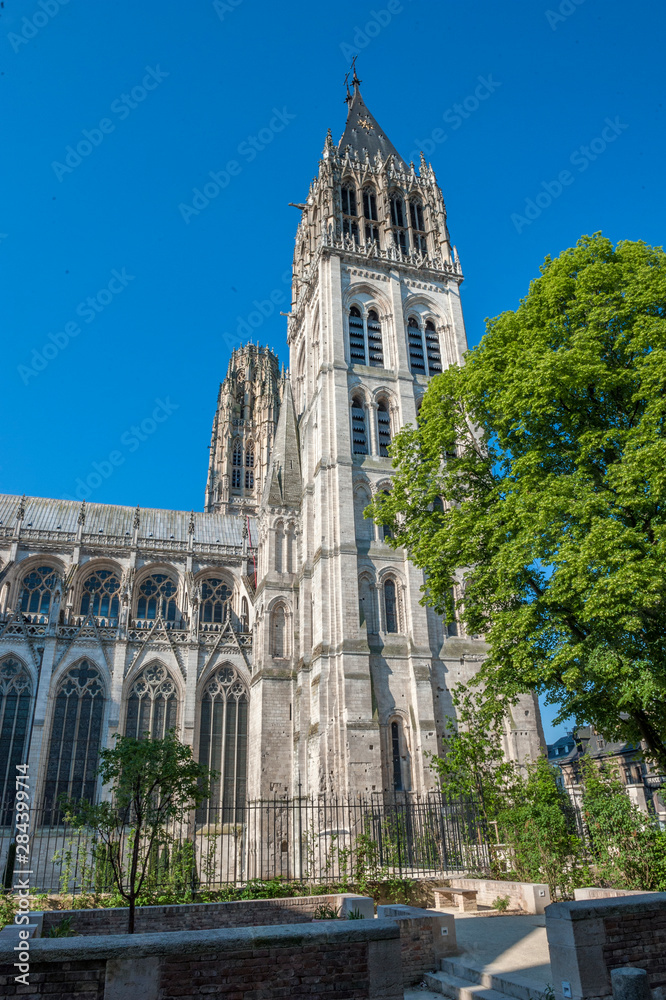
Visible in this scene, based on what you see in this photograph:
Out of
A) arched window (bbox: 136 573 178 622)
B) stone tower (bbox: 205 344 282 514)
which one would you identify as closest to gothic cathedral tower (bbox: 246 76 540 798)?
arched window (bbox: 136 573 178 622)

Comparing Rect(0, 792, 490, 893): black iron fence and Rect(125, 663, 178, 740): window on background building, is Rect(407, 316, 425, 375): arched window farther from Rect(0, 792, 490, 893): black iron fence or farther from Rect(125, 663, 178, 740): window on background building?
Rect(0, 792, 490, 893): black iron fence

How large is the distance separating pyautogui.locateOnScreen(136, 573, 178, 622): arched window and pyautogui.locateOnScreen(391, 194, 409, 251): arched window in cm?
2036

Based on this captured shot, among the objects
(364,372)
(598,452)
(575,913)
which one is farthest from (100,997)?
(364,372)

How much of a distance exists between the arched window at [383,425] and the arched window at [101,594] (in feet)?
48.5

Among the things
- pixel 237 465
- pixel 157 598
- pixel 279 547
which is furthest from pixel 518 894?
pixel 237 465

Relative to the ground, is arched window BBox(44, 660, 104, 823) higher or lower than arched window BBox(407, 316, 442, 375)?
lower

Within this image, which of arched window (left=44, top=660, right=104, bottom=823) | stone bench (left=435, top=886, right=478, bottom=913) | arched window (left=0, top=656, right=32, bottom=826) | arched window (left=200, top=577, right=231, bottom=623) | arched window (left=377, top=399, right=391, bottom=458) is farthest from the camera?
arched window (left=200, top=577, right=231, bottom=623)

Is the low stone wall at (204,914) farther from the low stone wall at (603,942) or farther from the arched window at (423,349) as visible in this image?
the arched window at (423,349)

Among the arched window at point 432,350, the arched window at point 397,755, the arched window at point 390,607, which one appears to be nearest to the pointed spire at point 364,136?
the arched window at point 432,350

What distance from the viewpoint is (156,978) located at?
18.6ft

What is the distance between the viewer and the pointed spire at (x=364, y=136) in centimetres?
3812

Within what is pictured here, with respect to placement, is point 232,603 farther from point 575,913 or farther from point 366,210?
point 575,913

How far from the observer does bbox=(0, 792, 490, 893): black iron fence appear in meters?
14.4

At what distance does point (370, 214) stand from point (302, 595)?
65.3 feet
